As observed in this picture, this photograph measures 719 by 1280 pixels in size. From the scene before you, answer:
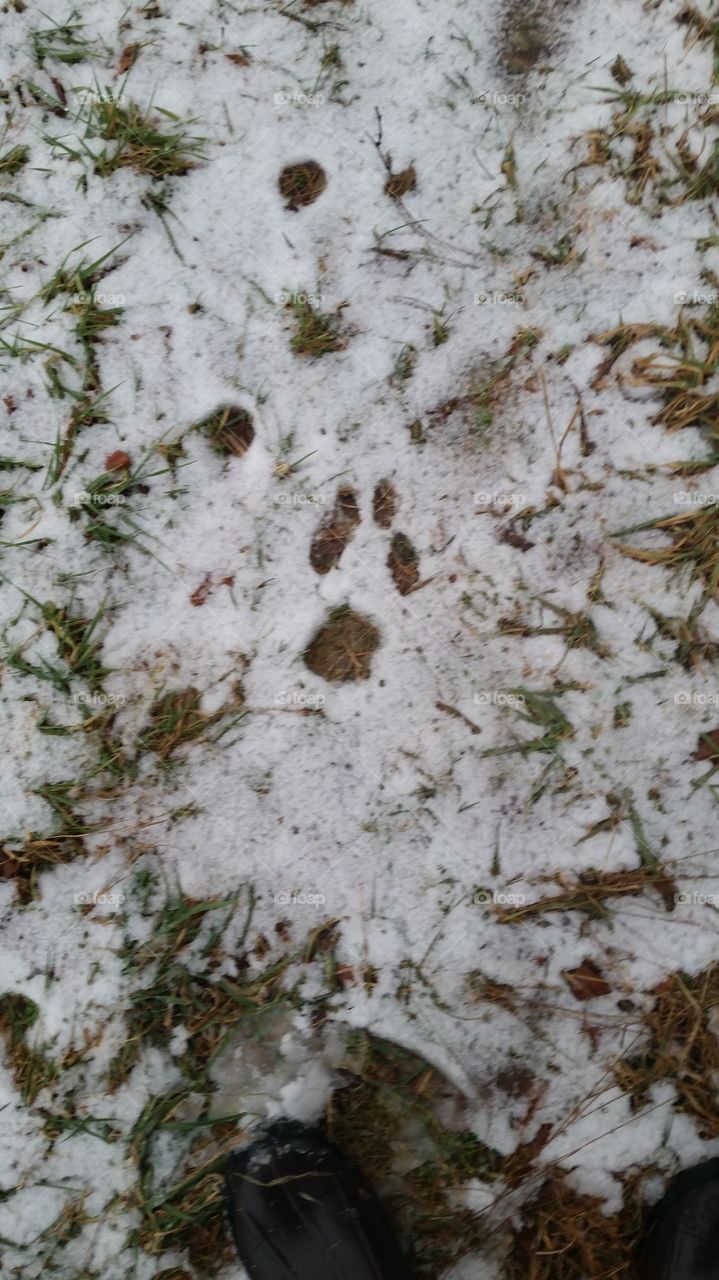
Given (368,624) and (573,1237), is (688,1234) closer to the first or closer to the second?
(573,1237)

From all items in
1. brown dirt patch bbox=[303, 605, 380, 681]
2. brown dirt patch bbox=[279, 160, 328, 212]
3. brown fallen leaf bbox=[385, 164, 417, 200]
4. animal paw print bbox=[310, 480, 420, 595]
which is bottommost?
brown dirt patch bbox=[303, 605, 380, 681]

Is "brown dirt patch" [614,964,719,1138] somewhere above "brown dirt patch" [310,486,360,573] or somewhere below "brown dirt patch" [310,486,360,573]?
below

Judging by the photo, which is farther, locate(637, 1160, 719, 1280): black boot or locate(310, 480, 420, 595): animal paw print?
locate(310, 480, 420, 595): animal paw print

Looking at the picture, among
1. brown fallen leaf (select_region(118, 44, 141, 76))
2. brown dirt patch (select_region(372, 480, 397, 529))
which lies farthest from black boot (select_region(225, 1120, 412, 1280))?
Answer: brown fallen leaf (select_region(118, 44, 141, 76))

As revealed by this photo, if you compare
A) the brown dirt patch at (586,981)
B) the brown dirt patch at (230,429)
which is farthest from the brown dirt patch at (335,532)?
the brown dirt patch at (586,981)

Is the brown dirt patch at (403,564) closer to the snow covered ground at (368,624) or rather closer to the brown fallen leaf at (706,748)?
the snow covered ground at (368,624)

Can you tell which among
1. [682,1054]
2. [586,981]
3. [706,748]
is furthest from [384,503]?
[682,1054]

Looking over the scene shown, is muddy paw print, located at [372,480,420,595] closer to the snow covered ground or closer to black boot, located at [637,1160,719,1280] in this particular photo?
the snow covered ground
